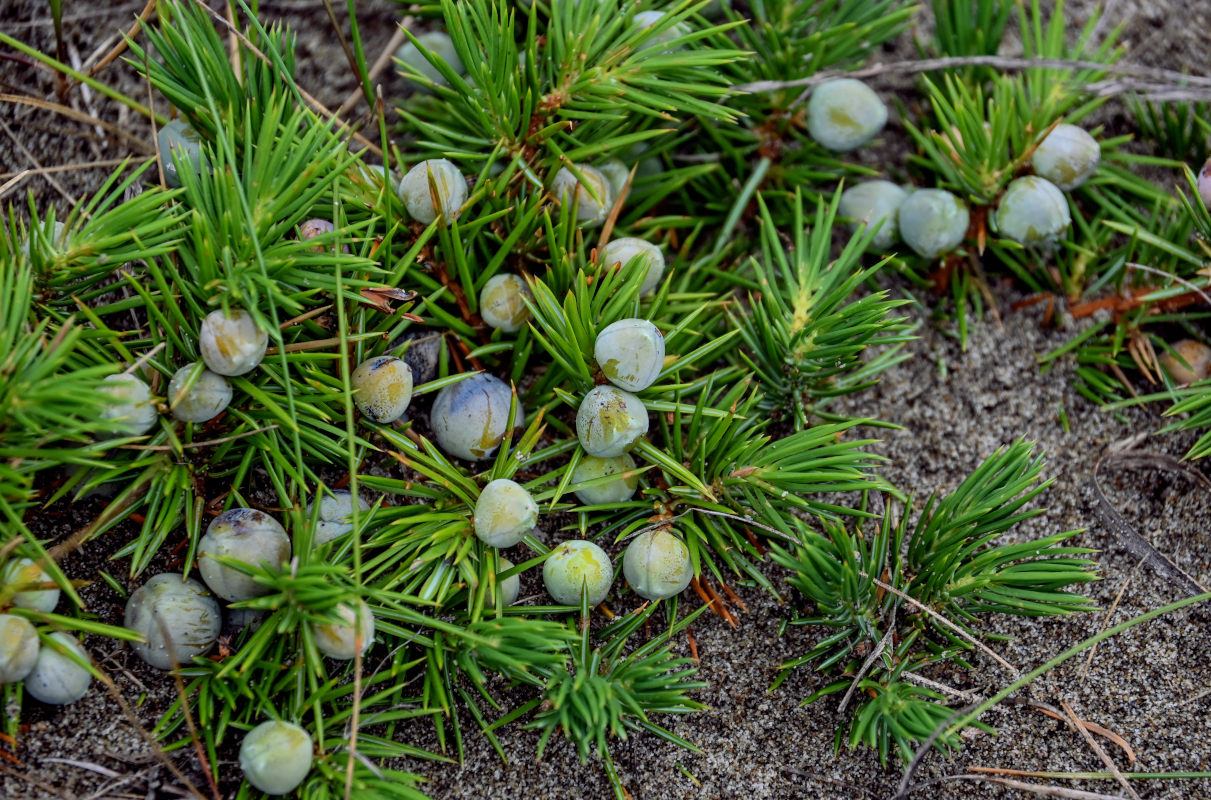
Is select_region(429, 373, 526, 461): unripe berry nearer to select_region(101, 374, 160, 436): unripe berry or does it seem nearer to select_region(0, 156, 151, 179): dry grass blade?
select_region(101, 374, 160, 436): unripe berry

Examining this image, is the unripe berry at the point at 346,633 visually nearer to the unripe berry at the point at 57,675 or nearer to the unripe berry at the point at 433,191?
the unripe berry at the point at 57,675

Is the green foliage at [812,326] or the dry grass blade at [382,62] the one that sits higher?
the dry grass blade at [382,62]

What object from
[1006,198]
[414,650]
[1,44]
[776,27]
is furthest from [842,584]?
[1,44]

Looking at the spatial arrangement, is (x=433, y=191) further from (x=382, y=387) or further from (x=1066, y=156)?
Result: (x=1066, y=156)

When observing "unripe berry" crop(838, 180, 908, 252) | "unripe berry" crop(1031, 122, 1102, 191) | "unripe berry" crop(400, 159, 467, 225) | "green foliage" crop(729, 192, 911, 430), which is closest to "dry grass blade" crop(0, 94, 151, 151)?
"unripe berry" crop(400, 159, 467, 225)

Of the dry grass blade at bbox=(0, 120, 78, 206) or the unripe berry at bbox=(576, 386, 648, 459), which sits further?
the dry grass blade at bbox=(0, 120, 78, 206)

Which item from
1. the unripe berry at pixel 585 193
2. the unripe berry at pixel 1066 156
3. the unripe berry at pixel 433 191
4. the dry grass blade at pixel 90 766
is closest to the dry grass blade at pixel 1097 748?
the unripe berry at pixel 1066 156

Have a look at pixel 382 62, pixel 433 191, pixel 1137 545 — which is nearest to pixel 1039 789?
pixel 1137 545

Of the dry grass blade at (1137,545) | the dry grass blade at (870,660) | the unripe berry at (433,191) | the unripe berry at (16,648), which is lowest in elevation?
the dry grass blade at (1137,545)
